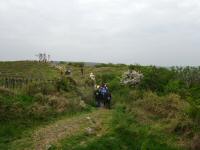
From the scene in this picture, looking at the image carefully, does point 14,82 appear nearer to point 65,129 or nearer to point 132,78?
point 65,129

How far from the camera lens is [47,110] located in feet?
76.9

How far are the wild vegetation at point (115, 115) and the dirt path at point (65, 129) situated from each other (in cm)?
17

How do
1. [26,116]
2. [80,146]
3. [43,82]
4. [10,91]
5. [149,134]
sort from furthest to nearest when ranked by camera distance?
[43,82]
[10,91]
[26,116]
[149,134]
[80,146]

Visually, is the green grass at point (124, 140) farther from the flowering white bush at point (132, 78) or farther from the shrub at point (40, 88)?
the flowering white bush at point (132, 78)

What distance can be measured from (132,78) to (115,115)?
413 inches

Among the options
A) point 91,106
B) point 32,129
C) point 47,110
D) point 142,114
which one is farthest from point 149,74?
point 32,129

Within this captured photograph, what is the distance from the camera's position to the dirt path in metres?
19.0

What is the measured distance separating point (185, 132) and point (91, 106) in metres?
7.80

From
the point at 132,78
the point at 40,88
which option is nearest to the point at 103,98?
the point at 40,88

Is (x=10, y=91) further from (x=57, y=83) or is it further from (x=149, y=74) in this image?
(x=149, y=74)

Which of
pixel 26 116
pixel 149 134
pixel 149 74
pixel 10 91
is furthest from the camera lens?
pixel 149 74

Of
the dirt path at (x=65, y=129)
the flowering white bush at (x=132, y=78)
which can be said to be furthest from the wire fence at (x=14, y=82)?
the flowering white bush at (x=132, y=78)

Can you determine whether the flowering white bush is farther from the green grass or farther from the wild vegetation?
the green grass

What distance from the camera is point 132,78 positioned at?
34531 mm
